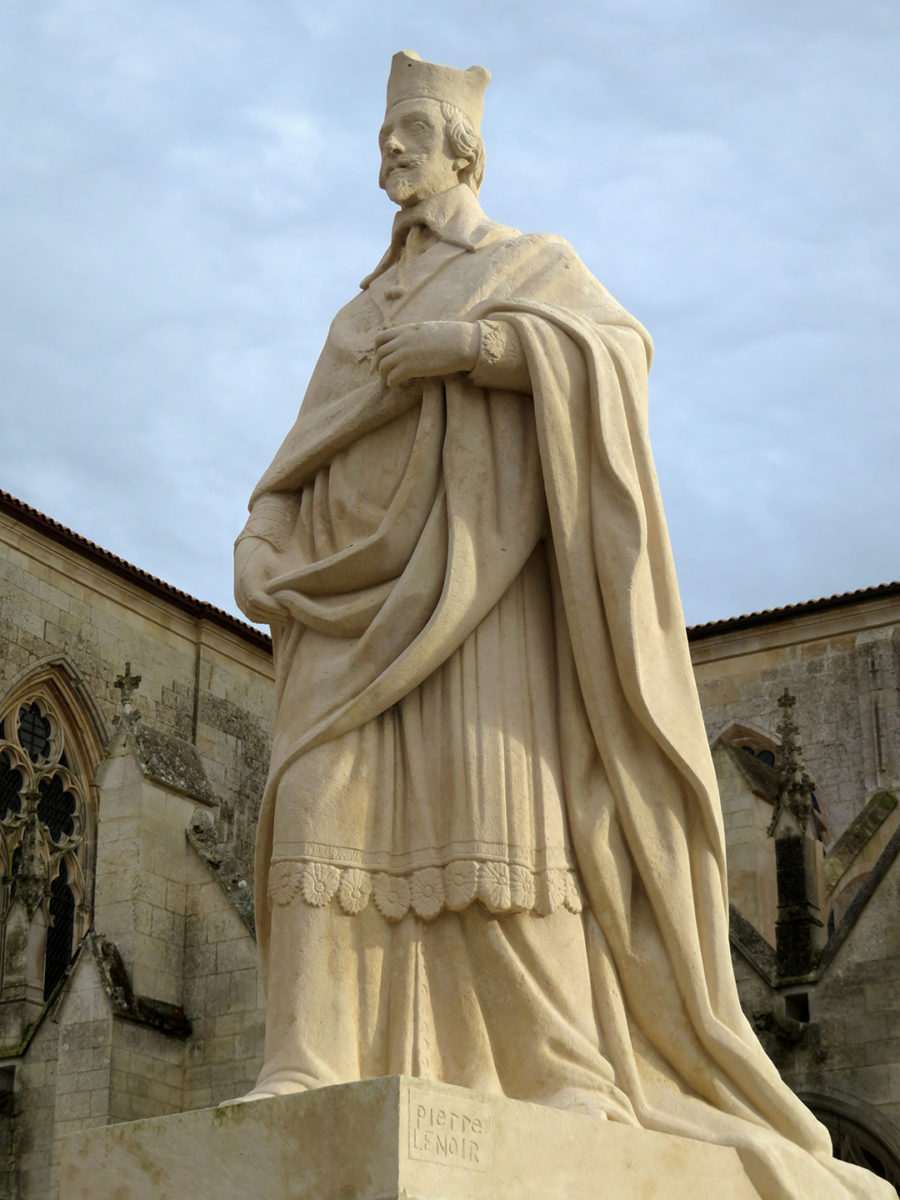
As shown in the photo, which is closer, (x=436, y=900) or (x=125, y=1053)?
(x=436, y=900)

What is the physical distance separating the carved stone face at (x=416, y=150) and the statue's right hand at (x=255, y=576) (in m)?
1.10

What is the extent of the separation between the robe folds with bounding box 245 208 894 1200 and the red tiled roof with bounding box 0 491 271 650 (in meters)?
18.8

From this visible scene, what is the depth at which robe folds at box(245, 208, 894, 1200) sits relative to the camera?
15.3 ft

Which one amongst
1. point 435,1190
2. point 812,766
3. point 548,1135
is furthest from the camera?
point 812,766

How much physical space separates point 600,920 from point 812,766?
21559 millimetres

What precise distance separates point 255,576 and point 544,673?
845 millimetres

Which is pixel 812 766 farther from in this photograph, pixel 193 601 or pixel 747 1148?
pixel 747 1148

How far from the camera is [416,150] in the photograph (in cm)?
552

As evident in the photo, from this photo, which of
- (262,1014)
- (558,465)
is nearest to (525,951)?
(558,465)

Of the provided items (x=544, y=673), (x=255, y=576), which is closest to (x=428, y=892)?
(x=544, y=673)

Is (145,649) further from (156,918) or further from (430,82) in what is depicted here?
(430,82)

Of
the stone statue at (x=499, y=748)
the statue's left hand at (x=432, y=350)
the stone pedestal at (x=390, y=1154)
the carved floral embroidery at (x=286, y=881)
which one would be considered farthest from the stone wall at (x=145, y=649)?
the stone pedestal at (x=390, y=1154)

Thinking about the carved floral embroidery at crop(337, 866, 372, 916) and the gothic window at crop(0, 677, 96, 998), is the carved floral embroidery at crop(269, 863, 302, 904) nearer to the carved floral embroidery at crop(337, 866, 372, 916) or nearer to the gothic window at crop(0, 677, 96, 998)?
the carved floral embroidery at crop(337, 866, 372, 916)

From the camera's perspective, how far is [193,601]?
26.1 metres
